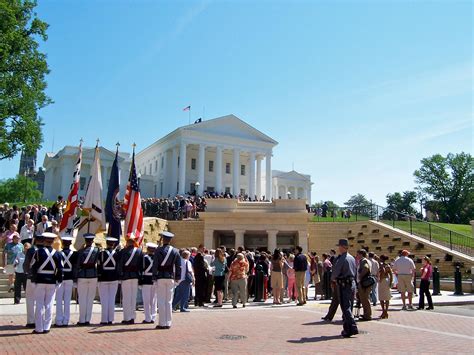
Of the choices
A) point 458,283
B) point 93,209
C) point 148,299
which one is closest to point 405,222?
point 458,283

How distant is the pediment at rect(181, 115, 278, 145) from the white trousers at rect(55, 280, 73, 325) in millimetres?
54681

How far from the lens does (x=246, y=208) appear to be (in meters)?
35.5

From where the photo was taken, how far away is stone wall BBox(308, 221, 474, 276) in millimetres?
26000

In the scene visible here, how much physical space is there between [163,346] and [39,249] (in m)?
3.82

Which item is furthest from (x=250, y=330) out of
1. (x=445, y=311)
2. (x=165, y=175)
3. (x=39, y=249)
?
(x=165, y=175)

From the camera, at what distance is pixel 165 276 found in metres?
10.8

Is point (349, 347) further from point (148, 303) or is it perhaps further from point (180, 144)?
point (180, 144)

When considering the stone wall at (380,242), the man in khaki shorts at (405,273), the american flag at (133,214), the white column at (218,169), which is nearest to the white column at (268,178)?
the white column at (218,169)

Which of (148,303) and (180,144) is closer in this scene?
(148,303)

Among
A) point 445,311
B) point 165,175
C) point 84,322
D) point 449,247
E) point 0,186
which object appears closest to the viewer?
point 84,322

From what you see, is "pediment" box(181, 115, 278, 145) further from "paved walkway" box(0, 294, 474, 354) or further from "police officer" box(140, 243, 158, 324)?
"police officer" box(140, 243, 158, 324)

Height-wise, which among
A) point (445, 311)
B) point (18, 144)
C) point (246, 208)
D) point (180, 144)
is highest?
point (180, 144)

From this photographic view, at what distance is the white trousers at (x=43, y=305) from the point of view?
9594mm

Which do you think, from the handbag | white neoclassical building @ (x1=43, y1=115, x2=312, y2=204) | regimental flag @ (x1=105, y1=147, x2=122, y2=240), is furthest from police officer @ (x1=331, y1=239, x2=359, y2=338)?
white neoclassical building @ (x1=43, y1=115, x2=312, y2=204)
